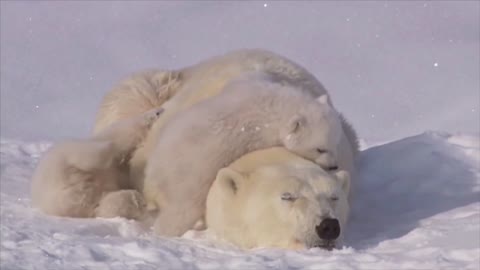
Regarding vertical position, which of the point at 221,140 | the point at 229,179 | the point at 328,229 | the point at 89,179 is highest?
the point at 221,140

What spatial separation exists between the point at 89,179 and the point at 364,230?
1569 mm

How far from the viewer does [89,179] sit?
620 centimetres

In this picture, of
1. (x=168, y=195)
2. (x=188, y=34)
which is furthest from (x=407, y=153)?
(x=188, y=34)

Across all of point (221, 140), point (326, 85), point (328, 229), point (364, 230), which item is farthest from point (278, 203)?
point (326, 85)

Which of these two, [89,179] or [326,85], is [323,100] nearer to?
[89,179]

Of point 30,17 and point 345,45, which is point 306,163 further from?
point 30,17

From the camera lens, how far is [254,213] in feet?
17.6

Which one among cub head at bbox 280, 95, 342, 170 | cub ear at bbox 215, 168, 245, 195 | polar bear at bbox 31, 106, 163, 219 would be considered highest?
cub head at bbox 280, 95, 342, 170

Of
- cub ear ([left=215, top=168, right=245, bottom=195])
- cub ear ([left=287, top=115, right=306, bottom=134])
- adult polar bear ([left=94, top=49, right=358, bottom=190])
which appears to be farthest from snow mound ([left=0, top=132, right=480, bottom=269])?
cub ear ([left=287, top=115, right=306, bottom=134])

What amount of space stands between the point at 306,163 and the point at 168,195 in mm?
762

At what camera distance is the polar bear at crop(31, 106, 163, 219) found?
6059mm

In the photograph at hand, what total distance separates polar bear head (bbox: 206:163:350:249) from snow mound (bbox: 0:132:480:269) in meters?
0.13

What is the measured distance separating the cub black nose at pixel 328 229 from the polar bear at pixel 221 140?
0.65 meters

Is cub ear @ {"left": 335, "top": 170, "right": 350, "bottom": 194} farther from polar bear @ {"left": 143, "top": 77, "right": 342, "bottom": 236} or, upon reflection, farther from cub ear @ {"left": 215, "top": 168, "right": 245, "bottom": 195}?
cub ear @ {"left": 215, "top": 168, "right": 245, "bottom": 195}
